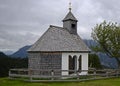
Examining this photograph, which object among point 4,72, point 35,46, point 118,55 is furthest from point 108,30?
point 4,72

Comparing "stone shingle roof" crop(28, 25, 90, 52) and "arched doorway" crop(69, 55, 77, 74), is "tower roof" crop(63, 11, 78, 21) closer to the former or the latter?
"stone shingle roof" crop(28, 25, 90, 52)

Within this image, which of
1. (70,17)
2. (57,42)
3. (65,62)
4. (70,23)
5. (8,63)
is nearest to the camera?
(65,62)

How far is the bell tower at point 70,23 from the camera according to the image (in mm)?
38094

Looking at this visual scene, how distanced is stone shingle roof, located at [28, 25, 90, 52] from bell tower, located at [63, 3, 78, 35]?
1439 mm

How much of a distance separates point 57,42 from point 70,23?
15.6 ft

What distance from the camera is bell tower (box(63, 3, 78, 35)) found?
125 feet

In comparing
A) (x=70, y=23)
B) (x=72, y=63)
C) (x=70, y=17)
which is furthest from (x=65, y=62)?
(x=70, y=17)

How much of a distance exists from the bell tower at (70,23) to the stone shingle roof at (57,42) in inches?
56.6

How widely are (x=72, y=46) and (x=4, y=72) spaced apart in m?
15.0

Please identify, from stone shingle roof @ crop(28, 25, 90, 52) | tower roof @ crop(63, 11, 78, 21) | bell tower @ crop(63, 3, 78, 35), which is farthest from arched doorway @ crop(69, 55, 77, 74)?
tower roof @ crop(63, 11, 78, 21)

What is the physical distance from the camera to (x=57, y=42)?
3466cm

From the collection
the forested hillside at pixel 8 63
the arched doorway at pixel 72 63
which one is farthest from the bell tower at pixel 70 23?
the forested hillside at pixel 8 63

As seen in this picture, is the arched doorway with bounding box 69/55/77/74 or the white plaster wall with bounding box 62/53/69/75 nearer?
the white plaster wall with bounding box 62/53/69/75

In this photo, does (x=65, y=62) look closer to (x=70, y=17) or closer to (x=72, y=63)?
(x=72, y=63)
